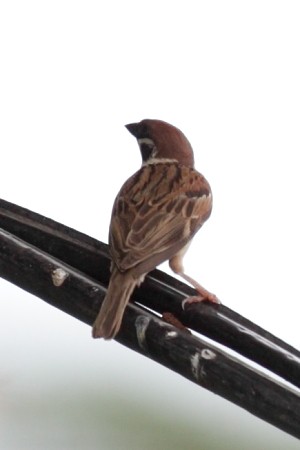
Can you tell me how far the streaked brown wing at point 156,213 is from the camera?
9.63 feet

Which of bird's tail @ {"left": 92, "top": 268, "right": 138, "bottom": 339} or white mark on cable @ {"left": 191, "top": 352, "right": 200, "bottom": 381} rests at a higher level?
white mark on cable @ {"left": 191, "top": 352, "right": 200, "bottom": 381}

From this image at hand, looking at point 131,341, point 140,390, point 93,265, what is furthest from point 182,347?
point 140,390

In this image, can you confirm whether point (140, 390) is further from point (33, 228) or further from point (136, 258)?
point (33, 228)

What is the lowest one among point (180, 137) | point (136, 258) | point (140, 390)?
point (140, 390)

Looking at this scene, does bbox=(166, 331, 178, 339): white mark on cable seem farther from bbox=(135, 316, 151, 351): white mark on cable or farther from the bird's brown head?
the bird's brown head

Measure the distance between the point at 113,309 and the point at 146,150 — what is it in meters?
1.55

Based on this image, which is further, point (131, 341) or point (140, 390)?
point (140, 390)

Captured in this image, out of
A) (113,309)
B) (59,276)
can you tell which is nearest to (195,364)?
(59,276)

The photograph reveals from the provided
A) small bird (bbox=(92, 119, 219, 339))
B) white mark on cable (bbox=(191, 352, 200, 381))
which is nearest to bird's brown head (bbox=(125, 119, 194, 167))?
small bird (bbox=(92, 119, 219, 339))

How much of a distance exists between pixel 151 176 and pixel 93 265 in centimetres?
119

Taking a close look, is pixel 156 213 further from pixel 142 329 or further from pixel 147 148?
pixel 142 329

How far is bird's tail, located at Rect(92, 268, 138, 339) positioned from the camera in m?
2.24

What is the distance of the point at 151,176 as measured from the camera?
355cm

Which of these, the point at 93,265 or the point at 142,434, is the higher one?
the point at 93,265
